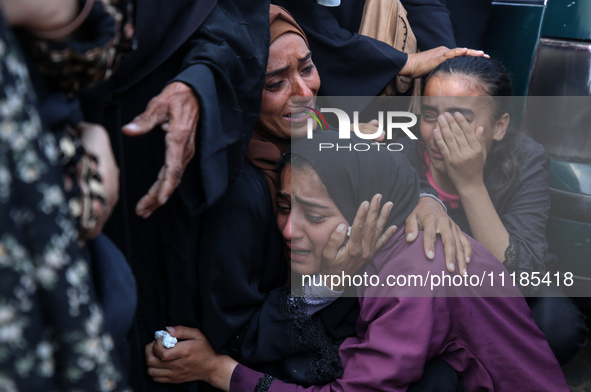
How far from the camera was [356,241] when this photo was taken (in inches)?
72.7

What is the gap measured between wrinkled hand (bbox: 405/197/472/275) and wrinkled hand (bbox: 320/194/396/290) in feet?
0.41

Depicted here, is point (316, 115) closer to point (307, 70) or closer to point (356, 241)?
point (307, 70)

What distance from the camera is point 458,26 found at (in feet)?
10.2

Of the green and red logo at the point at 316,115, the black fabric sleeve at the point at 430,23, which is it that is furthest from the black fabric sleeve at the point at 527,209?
the green and red logo at the point at 316,115

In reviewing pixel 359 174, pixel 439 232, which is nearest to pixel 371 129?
pixel 359 174

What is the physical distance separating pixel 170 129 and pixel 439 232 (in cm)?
105

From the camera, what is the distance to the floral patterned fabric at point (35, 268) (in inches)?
28.9

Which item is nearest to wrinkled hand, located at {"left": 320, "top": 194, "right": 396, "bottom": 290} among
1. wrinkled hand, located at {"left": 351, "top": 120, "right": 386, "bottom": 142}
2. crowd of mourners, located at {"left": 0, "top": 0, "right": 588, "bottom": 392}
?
crowd of mourners, located at {"left": 0, "top": 0, "right": 588, "bottom": 392}

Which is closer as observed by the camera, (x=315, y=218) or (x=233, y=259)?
(x=233, y=259)

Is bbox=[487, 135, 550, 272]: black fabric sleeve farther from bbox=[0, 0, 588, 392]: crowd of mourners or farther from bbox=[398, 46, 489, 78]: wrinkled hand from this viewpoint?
bbox=[398, 46, 489, 78]: wrinkled hand

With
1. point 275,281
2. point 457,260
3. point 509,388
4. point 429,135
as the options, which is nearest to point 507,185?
point 429,135

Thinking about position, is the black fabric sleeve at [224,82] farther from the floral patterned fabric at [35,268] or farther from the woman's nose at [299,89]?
the floral patterned fabric at [35,268]

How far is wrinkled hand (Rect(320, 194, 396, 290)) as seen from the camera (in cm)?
184

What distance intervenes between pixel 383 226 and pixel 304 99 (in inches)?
23.1
